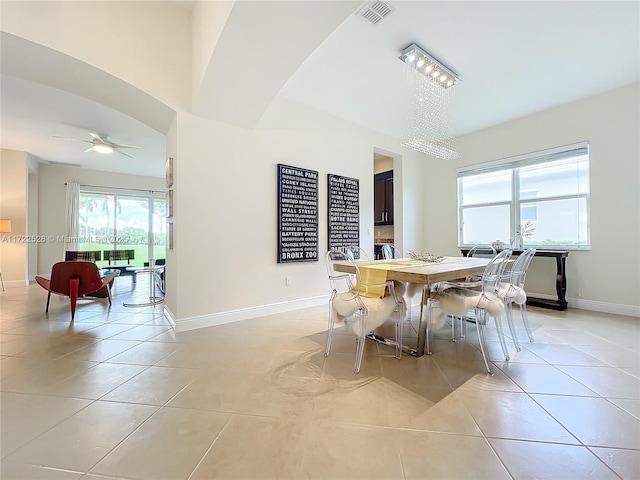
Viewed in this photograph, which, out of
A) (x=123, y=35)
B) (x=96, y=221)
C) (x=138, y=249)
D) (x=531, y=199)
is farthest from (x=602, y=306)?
(x=96, y=221)

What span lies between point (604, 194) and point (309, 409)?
4710 mm

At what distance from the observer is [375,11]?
2232 millimetres

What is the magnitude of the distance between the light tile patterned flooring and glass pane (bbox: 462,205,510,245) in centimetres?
227

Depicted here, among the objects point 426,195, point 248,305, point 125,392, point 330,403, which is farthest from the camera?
point 426,195

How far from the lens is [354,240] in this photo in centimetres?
435

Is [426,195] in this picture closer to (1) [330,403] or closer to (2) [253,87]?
(2) [253,87]

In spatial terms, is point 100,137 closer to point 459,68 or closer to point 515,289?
point 459,68

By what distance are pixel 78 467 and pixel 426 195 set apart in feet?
19.3

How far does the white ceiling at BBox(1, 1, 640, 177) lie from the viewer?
2344mm

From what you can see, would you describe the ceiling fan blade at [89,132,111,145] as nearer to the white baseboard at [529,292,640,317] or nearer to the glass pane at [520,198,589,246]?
the glass pane at [520,198,589,246]

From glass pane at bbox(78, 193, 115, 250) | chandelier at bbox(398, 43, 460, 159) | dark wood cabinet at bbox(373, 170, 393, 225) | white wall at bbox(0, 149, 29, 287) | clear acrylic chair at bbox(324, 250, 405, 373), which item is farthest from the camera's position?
glass pane at bbox(78, 193, 115, 250)

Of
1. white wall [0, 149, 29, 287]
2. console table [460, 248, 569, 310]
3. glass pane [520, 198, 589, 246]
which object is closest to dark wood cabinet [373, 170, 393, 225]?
glass pane [520, 198, 589, 246]

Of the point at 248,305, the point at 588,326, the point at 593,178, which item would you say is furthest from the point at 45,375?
the point at 593,178

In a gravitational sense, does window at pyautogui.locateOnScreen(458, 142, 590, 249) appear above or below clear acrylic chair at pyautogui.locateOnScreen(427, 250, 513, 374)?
above
